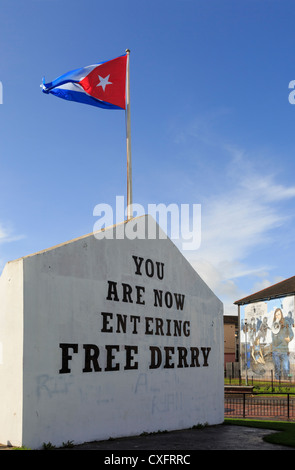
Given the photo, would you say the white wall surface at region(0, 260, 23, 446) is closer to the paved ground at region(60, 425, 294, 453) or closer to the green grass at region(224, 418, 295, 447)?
the paved ground at region(60, 425, 294, 453)

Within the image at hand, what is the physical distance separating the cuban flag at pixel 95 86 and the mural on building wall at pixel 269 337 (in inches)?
1509

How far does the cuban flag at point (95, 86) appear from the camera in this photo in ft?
54.2

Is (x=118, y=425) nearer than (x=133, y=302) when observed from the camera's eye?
Yes

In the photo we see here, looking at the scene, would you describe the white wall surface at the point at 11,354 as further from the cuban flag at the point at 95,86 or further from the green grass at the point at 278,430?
the green grass at the point at 278,430

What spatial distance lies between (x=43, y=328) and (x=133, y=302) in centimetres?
381

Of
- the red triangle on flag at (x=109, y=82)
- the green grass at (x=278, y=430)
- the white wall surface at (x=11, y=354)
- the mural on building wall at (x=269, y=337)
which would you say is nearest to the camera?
the white wall surface at (x=11, y=354)

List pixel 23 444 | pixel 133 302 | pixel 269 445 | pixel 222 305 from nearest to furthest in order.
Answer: pixel 23 444
pixel 269 445
pixel 133 302
pixel 222 305

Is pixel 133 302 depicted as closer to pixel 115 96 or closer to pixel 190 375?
pixel 190 375

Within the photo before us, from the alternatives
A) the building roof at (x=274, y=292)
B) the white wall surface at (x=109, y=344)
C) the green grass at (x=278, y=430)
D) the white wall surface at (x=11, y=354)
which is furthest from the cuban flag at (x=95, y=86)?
the building roof at (x=274, y=292)

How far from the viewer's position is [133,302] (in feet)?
51.0

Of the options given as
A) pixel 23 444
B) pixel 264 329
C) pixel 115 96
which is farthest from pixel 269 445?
pixel 264 329

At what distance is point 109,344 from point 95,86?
8.26 meters

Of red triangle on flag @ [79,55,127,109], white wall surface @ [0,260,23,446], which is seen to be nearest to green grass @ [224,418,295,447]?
white wall surface @ [0,260,23,446]

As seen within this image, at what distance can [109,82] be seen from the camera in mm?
17109
